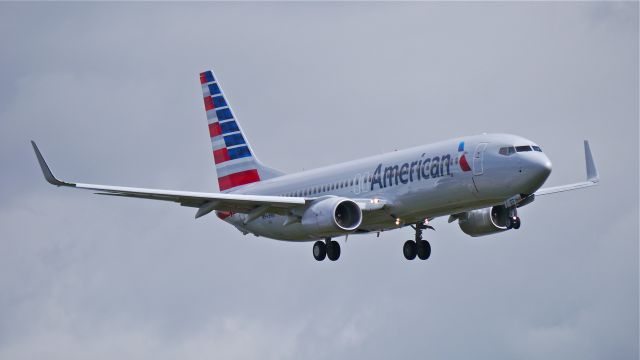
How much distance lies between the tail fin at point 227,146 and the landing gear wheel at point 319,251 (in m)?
7.59

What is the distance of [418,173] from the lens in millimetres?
64688

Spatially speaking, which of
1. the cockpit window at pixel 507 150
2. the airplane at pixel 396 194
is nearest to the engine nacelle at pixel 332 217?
the airplane at pixel 396 194

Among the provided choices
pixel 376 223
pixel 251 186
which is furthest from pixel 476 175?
pixel 251 186

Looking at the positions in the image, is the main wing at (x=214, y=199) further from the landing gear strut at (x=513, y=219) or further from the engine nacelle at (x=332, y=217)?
the landing gear strut at (x=513, y=219)

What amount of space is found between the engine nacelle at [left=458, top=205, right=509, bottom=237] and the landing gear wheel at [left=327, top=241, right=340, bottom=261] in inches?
247

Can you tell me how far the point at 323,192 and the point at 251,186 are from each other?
8.07 m

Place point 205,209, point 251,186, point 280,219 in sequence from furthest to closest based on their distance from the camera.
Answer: point 251,186
point 280,219
point 205,209

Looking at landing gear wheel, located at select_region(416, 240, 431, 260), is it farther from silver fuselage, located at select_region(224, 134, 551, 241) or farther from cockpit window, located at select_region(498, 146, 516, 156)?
cockpit window, located at select_region(498, 146, 516, 156)

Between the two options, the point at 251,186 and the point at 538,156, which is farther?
the point at 251,186

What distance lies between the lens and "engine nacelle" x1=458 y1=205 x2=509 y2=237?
69.4 metres

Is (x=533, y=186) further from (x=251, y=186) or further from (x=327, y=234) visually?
(x=251, y=186)

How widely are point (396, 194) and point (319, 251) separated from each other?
20.4 ft

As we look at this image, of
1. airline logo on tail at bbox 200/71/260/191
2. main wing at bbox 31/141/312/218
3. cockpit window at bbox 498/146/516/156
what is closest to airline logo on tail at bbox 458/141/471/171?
cockpit window at bbox 498/146/516/156

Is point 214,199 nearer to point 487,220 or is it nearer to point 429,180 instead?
point 429,180
